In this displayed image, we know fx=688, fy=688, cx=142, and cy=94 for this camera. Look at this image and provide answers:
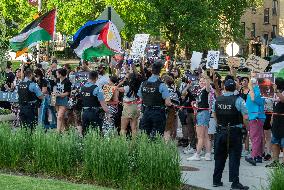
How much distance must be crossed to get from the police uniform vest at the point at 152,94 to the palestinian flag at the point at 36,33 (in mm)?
6662

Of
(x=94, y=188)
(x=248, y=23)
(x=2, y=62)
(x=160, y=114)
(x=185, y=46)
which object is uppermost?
(x=248, y=23)

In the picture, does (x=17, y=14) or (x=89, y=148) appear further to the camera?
(x=17, y=14)

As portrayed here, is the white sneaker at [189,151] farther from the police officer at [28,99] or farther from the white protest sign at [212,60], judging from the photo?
the police officer at [28,99]

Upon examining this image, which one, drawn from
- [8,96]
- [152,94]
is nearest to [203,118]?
[152,94]

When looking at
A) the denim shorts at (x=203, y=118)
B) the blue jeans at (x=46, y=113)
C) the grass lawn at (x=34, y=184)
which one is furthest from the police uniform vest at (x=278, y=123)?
the blue jeans at (x=46, y=113)

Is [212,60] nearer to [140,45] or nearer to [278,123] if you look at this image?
[140,45]

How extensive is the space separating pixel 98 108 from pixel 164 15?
143 feet

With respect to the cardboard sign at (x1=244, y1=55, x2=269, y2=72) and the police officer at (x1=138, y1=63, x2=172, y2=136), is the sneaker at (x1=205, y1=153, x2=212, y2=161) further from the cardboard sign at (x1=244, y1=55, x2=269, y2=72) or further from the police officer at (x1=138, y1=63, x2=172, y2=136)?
the cardboard sign at (x1=244, y1=55, x2=269, y2=72)

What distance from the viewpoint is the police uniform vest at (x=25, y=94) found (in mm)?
15562

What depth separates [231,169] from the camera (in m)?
12.3

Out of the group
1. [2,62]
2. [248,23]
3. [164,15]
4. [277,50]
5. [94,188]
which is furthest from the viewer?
[248,23]

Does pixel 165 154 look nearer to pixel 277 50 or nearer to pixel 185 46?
pixel 277 50

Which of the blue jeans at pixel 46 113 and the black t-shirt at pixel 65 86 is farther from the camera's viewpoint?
the blue jeans at pixel 46 113

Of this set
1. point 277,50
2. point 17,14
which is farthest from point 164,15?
point 277,50
